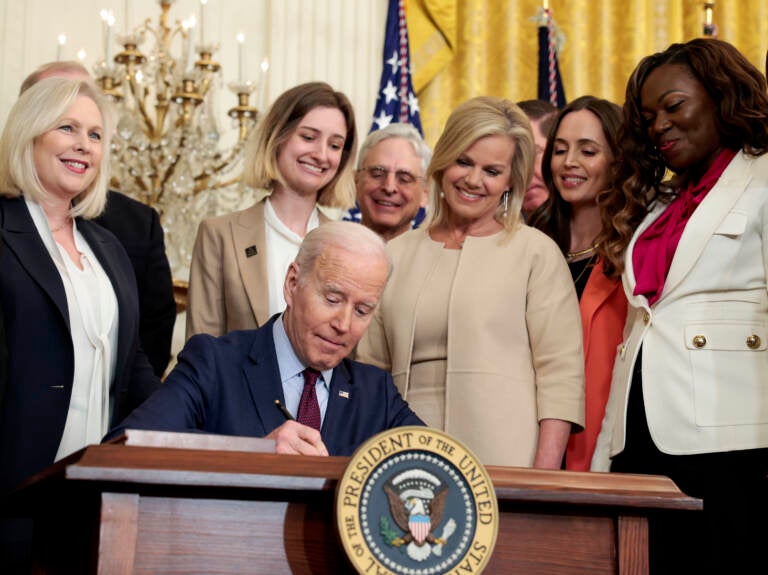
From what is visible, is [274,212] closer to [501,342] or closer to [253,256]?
[253,256]

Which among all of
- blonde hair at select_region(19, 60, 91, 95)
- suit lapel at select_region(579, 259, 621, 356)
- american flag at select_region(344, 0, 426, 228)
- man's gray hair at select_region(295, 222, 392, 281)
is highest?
american flag at select_region(344, 0, 426, 228)

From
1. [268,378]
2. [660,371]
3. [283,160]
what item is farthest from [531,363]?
[283,160]

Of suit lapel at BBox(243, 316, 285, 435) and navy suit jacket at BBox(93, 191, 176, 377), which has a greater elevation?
navy suit jacket at BBox(93, 191, 176, 377)

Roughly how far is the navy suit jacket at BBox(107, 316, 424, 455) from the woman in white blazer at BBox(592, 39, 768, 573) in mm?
624

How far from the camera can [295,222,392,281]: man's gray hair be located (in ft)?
8.38

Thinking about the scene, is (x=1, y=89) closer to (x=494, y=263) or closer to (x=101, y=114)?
(x=101, y=114)

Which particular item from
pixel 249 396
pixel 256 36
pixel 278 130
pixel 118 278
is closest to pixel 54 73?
pixel 278 130

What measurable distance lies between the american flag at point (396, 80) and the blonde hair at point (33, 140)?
108 inches

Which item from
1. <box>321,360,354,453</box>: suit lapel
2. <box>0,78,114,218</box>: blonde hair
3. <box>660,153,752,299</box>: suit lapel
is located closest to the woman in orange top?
<box>660,153,752,299</box>: suit lapel

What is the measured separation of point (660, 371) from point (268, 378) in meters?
0.98

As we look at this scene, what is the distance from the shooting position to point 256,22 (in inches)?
228

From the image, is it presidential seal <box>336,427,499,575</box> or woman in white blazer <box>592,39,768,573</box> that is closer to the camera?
presidential seal <box>336,427,499,575</box>

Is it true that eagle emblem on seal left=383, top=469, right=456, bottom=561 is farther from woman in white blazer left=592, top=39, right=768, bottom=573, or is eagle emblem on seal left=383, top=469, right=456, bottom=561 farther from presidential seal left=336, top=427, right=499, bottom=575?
woman in white blazer left=592, top=39, right=768, bottom=573

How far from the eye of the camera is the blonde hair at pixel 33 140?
313 cm
